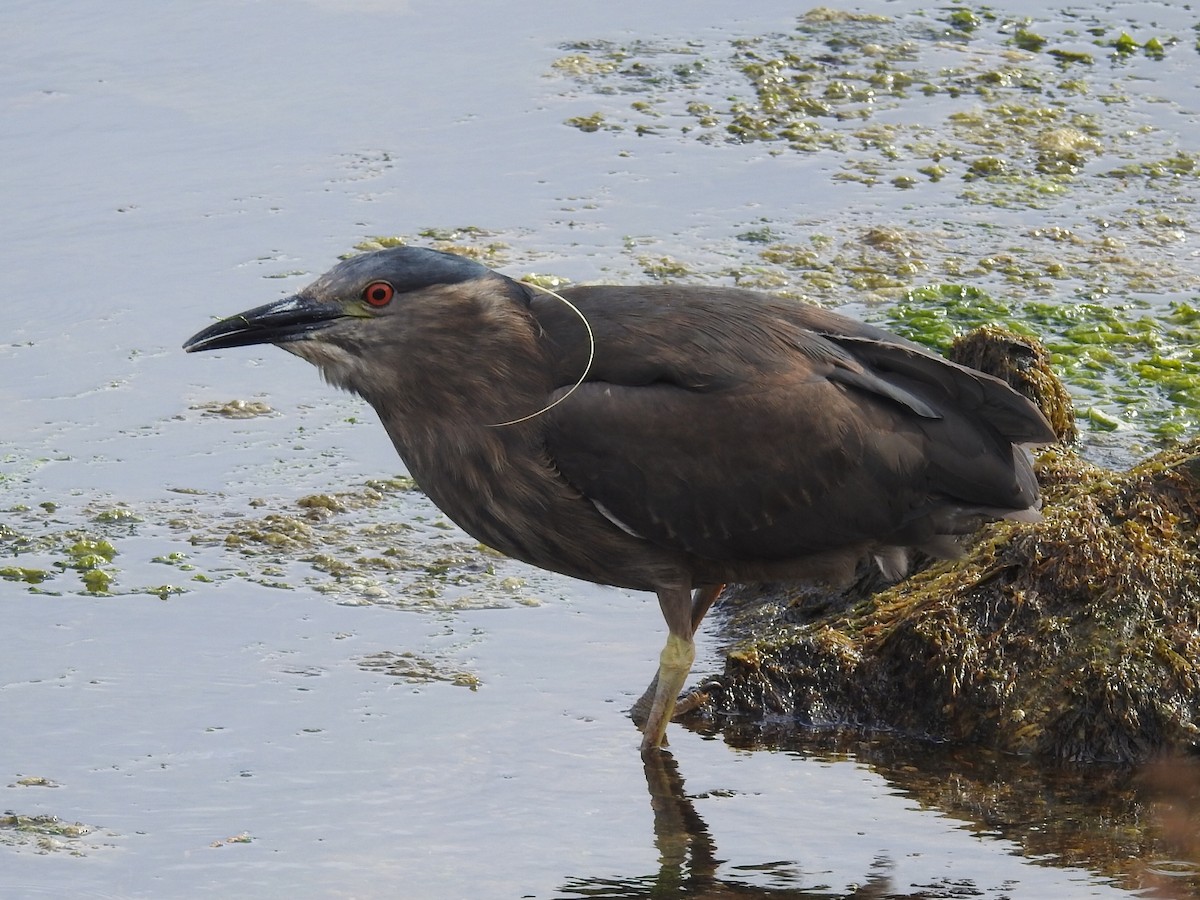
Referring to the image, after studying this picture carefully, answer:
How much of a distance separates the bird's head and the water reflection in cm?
134

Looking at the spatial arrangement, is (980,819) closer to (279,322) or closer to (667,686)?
(667,686)

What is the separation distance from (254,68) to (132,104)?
0.82 meters

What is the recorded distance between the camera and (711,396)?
5.28 m

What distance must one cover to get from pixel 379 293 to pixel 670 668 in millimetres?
1376

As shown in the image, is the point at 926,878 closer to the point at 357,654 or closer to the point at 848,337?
the point at 848,337

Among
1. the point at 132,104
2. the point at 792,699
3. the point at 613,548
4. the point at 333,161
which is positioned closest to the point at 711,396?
the point at 613,548

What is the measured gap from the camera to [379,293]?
513 cm

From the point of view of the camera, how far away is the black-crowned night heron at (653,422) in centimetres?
518

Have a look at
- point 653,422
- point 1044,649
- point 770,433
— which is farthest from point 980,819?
point 653,422

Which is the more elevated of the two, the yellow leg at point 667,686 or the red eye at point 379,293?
the red eye at point 379,293

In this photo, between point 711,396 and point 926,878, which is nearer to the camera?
point 926,878

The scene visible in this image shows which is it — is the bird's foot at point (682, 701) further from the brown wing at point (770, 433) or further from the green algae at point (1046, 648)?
the brown wing at point (770, 433)

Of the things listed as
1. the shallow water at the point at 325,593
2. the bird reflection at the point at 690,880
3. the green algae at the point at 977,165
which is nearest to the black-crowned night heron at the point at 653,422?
the bird reflection at the point at 690,880

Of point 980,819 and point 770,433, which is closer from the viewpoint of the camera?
point 980,819
